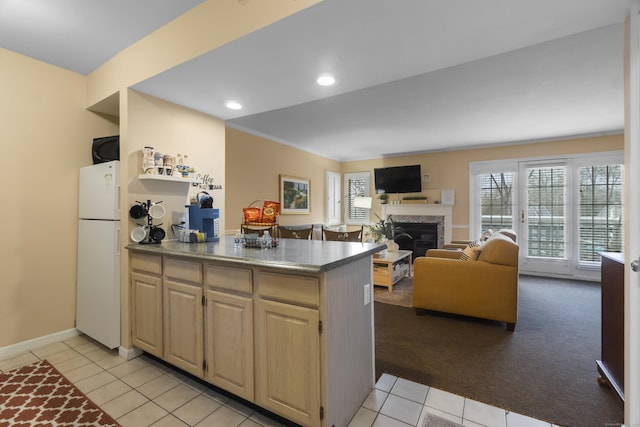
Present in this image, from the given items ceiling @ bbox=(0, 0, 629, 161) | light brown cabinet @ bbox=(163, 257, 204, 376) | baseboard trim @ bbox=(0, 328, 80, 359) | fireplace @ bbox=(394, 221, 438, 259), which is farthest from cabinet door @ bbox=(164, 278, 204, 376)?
fireplace @ bbox=(394, 221, 438, 259)

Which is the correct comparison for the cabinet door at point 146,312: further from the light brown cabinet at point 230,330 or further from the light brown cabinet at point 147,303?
the light brown cabinet at point 230,330

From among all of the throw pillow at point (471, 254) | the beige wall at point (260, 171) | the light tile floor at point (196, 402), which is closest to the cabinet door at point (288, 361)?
the light tile floor at point (196, 402)

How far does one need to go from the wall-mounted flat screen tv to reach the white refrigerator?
5240 mm

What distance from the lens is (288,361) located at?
153 centimetres

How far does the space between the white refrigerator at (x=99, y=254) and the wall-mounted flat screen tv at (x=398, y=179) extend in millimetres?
5240

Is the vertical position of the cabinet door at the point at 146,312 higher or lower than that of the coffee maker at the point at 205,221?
lower

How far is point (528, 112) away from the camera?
380cm

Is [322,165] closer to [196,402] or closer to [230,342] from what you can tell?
[230,342]

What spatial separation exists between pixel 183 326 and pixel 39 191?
193 centimetres

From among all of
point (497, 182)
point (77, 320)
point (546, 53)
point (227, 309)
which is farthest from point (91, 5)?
point (497, 182)

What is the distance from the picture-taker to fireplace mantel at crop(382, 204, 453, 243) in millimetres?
5945

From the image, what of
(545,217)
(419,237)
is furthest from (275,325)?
(545,217)

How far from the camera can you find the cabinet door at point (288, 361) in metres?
1.46

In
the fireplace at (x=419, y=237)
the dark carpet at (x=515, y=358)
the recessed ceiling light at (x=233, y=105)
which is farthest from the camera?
the fireplace at (x=419, y=237)
